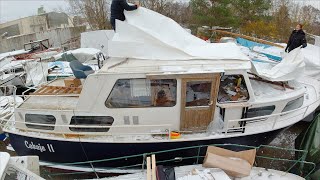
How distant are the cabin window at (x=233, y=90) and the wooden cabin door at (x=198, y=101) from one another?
1.11 feet

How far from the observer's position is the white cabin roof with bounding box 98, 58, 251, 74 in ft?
16.3

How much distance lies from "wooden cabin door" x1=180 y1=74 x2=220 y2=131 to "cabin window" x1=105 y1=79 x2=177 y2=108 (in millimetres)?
220

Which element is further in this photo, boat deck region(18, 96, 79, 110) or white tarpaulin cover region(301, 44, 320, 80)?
white tarpaulin cover region(301, 44, 320, 80)

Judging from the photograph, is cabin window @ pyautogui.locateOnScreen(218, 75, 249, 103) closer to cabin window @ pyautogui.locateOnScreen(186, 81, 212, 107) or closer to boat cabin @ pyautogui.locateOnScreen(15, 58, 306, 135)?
boat cabin @ pyautogui.locateOnScreen(15, 58, 306, 135)

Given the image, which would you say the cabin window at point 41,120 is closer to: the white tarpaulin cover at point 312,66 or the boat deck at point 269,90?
the boat deck at point 269,90

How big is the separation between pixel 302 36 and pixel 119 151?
202 inches

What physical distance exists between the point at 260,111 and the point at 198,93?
1344 mm

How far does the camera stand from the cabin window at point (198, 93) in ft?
16.4

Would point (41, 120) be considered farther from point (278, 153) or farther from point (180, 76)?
point (278, 153)

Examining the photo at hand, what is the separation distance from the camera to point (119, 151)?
5.41m

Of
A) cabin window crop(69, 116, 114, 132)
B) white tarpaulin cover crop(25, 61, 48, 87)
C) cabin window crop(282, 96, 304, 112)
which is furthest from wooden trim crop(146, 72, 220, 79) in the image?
white tarpaulin cover crop(25, 61, 48, 87)

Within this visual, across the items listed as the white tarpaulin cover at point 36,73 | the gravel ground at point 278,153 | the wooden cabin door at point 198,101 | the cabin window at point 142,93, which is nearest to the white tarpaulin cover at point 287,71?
the wooden cabin door at point 198,101

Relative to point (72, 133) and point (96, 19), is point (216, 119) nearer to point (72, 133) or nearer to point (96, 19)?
point (72, 133)

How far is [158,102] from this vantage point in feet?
16.8
